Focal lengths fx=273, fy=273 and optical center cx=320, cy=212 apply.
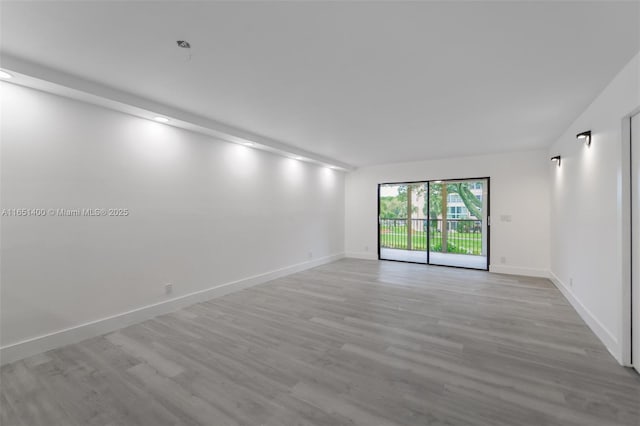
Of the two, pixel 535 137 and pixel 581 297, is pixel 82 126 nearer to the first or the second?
pixel 581 297

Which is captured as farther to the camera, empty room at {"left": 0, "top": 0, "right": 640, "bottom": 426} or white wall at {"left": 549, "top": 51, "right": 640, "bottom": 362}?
white wall at {"left": 549, "top": 51, "right": 640, "bottom": 362}

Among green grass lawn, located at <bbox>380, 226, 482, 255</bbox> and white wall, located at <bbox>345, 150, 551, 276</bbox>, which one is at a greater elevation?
white wall, located at <bbox>345, 150, 551, 276</bbox>

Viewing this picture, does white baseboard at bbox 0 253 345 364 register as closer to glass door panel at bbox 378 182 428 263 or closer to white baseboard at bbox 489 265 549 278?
white baseboard at bbox 489 265 549 278

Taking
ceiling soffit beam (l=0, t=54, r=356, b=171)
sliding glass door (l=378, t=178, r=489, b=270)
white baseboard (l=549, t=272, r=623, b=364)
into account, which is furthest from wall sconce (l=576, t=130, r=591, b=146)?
ceiling soffit beam (l=0, t=54, r=356, b=171)

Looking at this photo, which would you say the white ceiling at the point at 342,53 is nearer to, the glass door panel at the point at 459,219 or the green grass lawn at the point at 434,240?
the glass door panel at the point at 459,219

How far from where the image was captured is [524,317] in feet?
10.5

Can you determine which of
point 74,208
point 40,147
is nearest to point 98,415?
point 74,208

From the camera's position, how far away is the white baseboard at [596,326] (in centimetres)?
233

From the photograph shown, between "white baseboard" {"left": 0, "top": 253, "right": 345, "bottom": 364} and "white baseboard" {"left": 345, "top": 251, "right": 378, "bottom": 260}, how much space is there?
129 inches

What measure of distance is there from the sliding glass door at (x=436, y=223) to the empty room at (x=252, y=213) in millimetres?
2849

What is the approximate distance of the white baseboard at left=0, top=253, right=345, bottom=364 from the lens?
7.72 ft

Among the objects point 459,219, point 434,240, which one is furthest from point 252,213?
point 459,219

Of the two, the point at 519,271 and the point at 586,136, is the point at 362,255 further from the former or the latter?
the point at 586,136

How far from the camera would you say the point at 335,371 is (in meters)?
2.15
